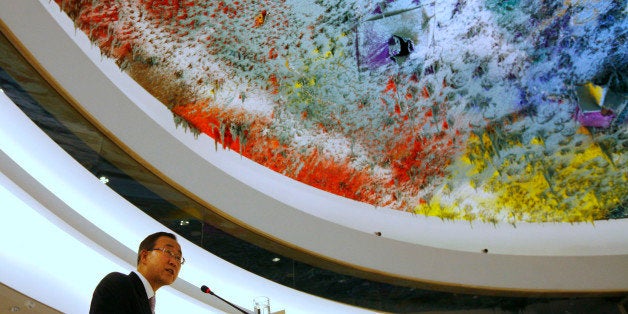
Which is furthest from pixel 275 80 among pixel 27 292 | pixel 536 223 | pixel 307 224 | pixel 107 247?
pixel 536 223

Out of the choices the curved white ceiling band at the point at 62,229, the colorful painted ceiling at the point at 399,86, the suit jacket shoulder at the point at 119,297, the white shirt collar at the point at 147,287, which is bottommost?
the suit jacket shoulder at the point at 119,297

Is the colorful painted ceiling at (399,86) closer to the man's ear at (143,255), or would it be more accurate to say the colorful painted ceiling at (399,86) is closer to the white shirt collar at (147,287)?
the man's ear at (143,255)

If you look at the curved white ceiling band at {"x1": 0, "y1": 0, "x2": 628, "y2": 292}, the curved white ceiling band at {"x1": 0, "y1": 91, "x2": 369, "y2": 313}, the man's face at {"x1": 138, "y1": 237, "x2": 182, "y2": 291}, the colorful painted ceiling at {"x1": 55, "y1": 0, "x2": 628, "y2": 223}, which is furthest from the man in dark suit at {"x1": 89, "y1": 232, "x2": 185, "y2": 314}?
the colorful painted ceiling at {"x1": 55, "y1": 0, "x2": 628, "y2": 223}

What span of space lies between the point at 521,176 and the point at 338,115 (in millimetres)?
2281

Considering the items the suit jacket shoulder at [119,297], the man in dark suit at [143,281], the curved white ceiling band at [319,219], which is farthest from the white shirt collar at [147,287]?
the curved white ceiling band at [319,219]

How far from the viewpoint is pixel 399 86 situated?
194 inches

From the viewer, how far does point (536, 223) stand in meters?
6.49

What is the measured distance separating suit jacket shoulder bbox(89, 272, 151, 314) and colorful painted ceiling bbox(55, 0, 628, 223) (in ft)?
8.64

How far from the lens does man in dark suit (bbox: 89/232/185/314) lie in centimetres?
188

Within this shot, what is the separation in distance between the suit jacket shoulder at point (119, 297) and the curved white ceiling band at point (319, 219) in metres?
2.12

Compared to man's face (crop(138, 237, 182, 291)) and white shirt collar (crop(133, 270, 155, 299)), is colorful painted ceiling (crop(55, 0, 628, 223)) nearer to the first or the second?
man's face (crop(138, 237, 182, 291))

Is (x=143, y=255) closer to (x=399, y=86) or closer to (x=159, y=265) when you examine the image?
(x=159, y=265)

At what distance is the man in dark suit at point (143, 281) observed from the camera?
Result: 1.88 m

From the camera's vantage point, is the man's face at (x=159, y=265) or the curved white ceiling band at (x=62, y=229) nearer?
the man's face at (x=159, y=265)
